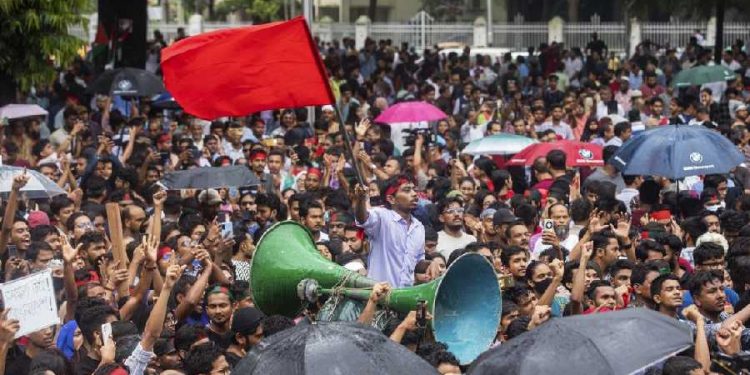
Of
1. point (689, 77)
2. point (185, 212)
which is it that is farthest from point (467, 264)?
point (689, 77)

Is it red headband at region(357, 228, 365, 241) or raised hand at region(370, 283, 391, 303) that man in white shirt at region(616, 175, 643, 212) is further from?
raised hand at region(370, 283, 391, 303)

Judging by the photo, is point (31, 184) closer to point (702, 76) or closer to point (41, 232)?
point (41, 232)

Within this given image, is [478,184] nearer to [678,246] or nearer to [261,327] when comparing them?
[678,246]

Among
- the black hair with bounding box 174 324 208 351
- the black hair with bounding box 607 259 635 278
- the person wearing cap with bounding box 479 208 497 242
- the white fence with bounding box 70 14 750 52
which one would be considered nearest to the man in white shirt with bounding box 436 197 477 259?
the person wearing cap with bounding box 479 208 497 242

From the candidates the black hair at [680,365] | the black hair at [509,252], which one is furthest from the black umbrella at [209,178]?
the black hair at [680,365]

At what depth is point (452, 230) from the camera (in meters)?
11.2

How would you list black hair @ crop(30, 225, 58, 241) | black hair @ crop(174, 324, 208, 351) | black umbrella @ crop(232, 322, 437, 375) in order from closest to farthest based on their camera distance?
1. black umbrella @ crop(232, 322, 437, 375)
2. black hair @ crop(174, 324, 208, 351)
3. black hair @ crop(30, 225, 58, 241)

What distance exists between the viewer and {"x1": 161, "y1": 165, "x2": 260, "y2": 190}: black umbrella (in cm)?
1211

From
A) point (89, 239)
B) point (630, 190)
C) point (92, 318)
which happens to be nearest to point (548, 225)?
point (630, 190)

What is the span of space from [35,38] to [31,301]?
32.8 ft

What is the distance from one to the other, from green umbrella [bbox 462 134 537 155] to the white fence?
19.4m

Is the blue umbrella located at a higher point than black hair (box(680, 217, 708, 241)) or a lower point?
higher

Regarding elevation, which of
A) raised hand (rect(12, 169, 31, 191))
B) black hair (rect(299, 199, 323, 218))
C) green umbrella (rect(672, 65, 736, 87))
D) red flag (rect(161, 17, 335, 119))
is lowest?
black hair (rect(299, 199, 323, 218))

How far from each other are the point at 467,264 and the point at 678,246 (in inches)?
119
